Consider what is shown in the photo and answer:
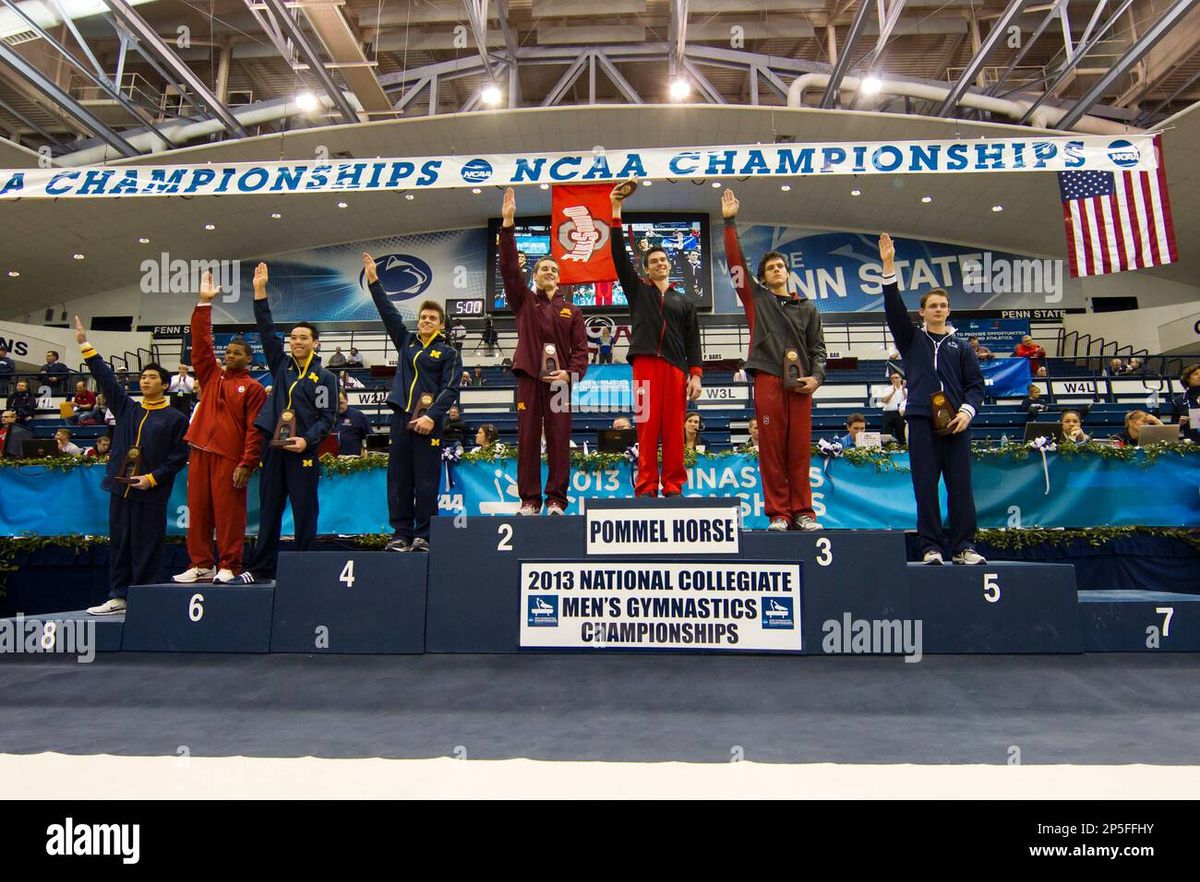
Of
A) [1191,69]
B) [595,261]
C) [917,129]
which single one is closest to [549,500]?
[595,261]

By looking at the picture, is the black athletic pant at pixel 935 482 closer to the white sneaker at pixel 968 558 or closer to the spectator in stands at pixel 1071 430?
the white sneaker at pixel 968 558

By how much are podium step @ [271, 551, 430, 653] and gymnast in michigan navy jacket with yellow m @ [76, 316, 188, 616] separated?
4.45 feet

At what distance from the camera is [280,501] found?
171 inches

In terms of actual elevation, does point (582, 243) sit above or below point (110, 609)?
above

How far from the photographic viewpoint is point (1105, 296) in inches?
687

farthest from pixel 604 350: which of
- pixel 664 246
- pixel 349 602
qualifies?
pixel 349 602

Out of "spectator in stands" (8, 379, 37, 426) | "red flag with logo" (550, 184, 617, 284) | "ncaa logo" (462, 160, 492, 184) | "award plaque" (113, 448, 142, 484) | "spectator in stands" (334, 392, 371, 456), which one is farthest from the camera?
"red flag with logo" (550, 184, 617, 284)

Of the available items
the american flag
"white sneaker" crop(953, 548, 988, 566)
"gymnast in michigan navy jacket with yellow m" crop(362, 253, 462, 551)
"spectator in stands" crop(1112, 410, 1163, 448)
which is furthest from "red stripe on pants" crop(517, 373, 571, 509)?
the american flag

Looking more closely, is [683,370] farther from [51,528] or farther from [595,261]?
[595,261]

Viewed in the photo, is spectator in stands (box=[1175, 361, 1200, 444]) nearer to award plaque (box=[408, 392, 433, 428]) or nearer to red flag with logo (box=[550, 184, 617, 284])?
award plaque (box=[408, 392, 433, 428])

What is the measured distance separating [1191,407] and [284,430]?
7.98m

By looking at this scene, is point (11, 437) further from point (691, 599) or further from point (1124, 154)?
point (1124, 154)

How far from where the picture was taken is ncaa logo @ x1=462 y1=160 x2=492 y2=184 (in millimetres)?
6666

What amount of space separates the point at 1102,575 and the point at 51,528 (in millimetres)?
8847
